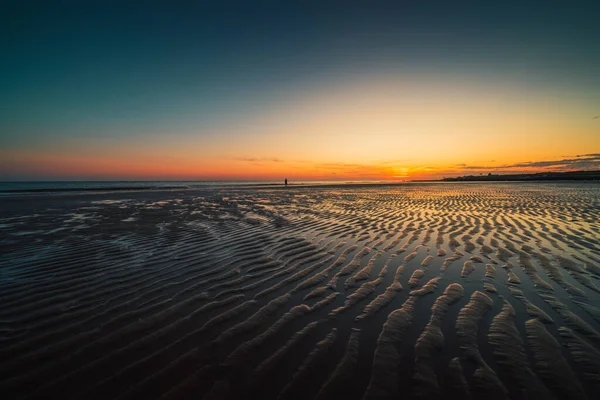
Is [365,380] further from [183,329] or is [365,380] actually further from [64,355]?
[64,355]

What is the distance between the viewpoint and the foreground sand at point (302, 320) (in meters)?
2.63

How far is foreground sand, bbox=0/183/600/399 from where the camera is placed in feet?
8.63

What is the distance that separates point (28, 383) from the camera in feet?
8.62

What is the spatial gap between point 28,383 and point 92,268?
3945mm

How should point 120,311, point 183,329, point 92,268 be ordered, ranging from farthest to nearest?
point 92,268, point 120,311, point 183,329

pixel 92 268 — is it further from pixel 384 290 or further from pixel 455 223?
pixel 455 223

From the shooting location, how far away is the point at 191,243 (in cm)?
829

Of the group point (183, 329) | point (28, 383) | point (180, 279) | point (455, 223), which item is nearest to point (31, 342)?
point (28, 383)

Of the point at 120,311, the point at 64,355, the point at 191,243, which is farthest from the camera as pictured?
the point at 191,243

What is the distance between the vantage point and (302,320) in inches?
150

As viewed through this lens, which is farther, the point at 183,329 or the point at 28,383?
the point at 183,329

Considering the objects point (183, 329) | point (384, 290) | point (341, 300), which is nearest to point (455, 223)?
point (384, 290)

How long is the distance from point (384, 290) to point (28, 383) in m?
4.52

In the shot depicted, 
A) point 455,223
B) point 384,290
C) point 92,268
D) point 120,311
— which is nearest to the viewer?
point 120,311
